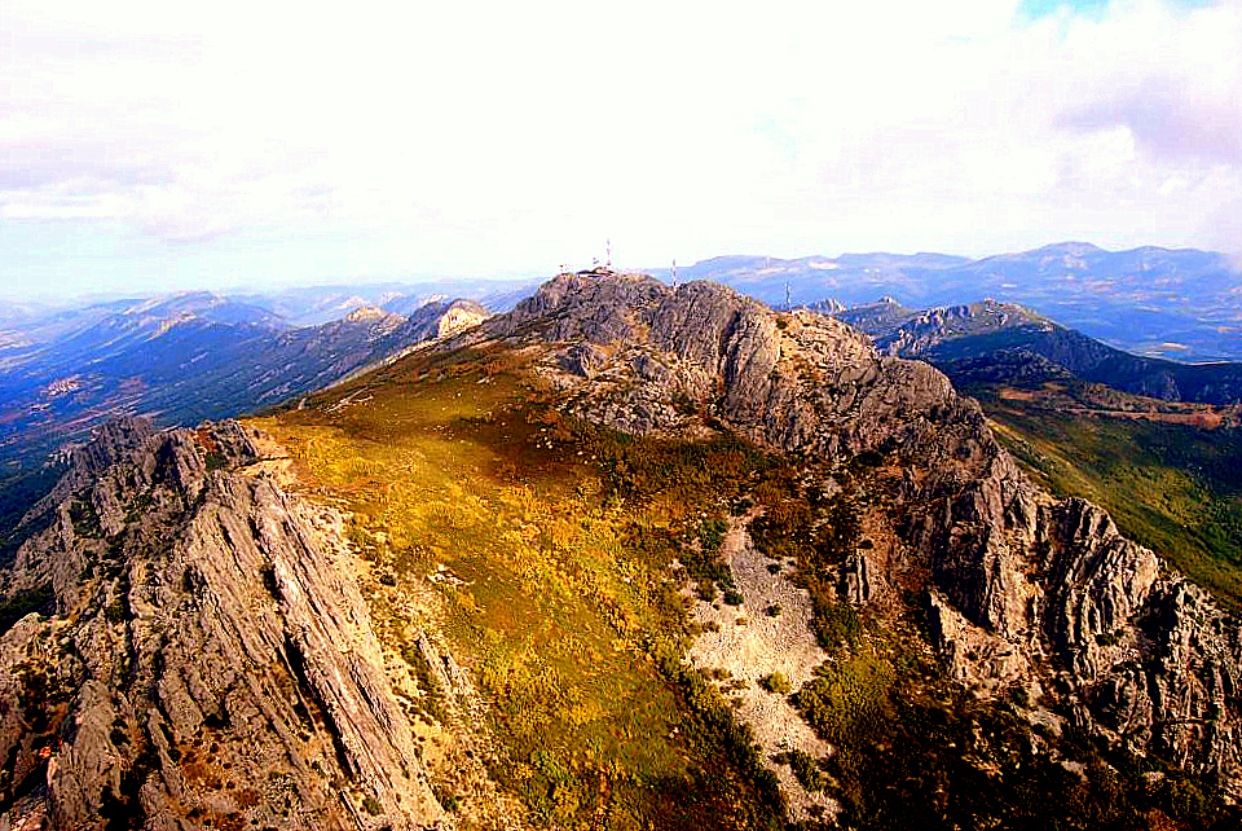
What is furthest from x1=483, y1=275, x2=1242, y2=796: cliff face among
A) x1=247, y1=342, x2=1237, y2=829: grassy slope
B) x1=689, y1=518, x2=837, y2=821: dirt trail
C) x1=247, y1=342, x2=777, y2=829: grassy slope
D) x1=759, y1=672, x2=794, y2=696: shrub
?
x1=759, y1=672, x2=794, y2=696: shrub

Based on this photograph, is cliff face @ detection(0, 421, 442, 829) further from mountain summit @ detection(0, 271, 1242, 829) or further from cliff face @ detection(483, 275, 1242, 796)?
cliff face @ detection(483, 275, 1242, 796)

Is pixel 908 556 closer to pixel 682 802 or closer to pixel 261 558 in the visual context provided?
pixel 682 802

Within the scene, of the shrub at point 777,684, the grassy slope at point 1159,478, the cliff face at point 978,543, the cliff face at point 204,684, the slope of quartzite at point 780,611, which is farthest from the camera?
the grassy slope at point 1159,478

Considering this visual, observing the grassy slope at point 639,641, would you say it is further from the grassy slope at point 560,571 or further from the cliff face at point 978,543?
the cliff face at point 978,543

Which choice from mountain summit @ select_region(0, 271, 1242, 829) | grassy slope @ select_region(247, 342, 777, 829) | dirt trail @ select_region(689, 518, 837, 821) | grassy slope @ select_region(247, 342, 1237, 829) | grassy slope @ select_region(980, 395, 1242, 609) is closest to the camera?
mountain summit @ select_region(0, 271, 1242, 829)

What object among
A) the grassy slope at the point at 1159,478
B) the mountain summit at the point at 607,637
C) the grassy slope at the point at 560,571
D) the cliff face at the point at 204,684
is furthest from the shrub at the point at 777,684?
the grassy slope at the point at 1159,478

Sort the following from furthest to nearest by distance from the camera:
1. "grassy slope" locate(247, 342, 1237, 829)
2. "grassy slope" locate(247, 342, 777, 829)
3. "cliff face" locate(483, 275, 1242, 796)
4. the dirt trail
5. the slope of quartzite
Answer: "cliff face" locate(483, 275, 1242, 796) < the dirt trail < the slope of quartzite < "grassy slope" locate(247, 342, 1237, 829) < "grassy slope" locate(247, 342, 777, 829)

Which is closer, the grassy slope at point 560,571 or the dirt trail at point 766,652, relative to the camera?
the grassy slope at point 560,571
